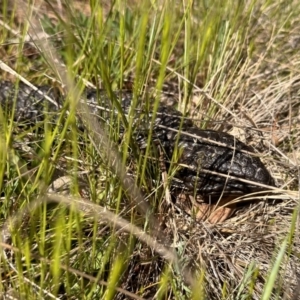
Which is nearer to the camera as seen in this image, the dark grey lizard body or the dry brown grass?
the dry brown grass

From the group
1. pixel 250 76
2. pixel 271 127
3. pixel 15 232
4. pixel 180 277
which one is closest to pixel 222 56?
pixel 250 76

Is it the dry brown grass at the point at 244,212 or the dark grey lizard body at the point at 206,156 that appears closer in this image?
the dry brown grass at the point at 244,212

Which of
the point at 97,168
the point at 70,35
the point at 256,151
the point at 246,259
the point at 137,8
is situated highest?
the point at 70,35

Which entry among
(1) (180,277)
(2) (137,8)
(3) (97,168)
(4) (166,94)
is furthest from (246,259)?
(2) (137,8)

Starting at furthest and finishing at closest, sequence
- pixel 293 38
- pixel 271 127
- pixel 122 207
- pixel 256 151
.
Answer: pixel 293 38
pixel 271 127
pixel 256 151
pixel 122 207

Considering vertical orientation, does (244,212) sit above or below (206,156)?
below

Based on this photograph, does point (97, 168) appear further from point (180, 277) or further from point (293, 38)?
point (293, 38)

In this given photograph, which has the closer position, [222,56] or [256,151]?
[256,151]

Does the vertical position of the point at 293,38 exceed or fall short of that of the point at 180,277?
it exceeds it

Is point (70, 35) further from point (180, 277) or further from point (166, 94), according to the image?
point (166, 94)

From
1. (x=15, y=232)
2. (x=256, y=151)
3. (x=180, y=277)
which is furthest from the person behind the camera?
(x=256, y=151)
